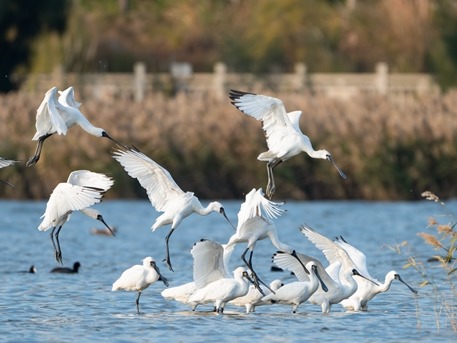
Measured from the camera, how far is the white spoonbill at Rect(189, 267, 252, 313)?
13.5 metres

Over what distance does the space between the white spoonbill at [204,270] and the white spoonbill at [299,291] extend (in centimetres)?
52

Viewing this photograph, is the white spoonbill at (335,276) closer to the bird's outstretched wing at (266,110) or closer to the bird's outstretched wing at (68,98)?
the bird's outstretched wing at (266,110)

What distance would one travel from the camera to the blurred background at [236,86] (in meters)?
25.7

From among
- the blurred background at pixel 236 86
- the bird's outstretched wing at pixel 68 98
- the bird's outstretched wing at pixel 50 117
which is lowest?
the bird's outstretched wing at pixel 50 117

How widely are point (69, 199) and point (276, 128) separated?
2112mm

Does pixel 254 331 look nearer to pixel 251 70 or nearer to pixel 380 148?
pixel 380 148

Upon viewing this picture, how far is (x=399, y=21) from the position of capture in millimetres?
41344

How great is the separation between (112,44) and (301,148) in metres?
30.9

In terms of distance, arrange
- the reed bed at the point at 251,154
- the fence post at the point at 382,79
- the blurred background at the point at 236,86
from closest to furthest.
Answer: the reed bed at the point at 251,154 < the blurred background at the point at 236,86 < the fence post at the point at 382,79

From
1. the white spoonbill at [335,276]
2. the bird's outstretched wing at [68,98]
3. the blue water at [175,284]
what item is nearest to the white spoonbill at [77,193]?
the bird's outstretched wing at [68,98]

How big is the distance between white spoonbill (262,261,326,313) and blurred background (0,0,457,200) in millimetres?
11446

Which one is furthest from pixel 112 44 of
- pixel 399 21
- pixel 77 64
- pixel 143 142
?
pixel 143 142

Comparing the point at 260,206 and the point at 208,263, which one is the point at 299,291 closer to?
the point at 208,263

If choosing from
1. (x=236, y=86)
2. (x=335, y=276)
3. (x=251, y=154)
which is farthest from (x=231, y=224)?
(x=236, y=86)
